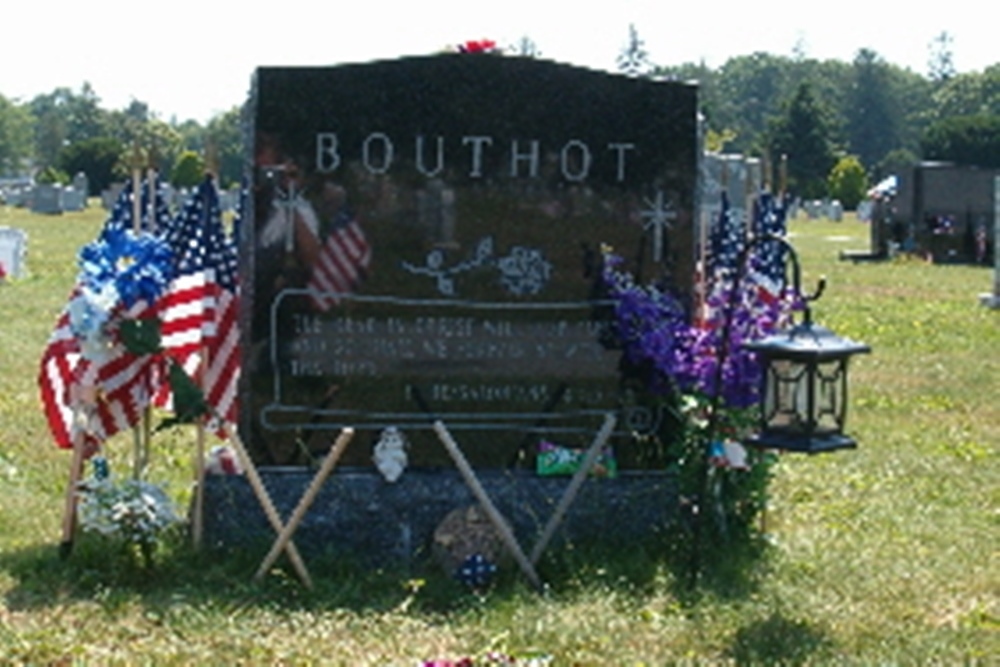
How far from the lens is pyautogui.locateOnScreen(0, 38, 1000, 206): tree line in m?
89.6

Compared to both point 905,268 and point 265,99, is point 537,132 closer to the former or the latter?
point 265,99

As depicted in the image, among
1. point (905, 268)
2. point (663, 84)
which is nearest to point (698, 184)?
point (663, 84)

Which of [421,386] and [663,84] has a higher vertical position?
[663,84]

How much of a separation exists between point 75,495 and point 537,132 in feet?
9.32

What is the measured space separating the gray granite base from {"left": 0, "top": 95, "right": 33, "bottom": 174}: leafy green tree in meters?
160

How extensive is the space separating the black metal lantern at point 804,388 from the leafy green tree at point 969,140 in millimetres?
100292

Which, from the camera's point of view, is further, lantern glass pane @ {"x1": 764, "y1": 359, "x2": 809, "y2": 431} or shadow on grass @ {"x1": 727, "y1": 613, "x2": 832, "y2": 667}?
lantern glass pane @ {"x1": 764, "y1": 359, "x2": 809, "y2": 431}

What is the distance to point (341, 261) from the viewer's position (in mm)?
8961

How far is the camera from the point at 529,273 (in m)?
9.10

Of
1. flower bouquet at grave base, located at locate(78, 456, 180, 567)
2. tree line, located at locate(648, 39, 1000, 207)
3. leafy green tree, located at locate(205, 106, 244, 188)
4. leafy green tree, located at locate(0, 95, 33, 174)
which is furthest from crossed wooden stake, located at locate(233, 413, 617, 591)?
leafy green tree, located at locate(0, 95, 33, 174)

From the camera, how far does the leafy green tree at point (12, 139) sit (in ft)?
538

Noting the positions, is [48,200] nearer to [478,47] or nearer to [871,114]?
[478,47]

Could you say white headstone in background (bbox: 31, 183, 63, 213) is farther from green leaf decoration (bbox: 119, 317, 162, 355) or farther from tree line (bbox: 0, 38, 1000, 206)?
green leaf decoration (bbox: 119, 317, 162, 355)

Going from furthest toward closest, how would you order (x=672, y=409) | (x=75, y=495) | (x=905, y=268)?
(x=905, y=268) → (x=672, y=409) → (x=75, y=495)
